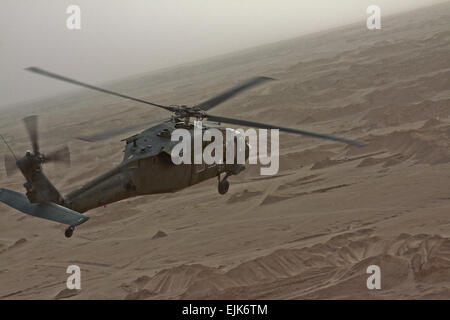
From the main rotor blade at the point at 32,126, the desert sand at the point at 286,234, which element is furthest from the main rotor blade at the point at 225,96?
the desert sand at the point at 286,234

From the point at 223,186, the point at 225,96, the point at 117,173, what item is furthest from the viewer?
the point at 223,186

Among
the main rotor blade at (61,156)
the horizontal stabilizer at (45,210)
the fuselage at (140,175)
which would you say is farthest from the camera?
the fuselage at (140,175)

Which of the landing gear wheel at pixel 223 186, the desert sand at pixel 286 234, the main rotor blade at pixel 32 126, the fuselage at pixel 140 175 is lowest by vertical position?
the desert sand at pixel 286 234

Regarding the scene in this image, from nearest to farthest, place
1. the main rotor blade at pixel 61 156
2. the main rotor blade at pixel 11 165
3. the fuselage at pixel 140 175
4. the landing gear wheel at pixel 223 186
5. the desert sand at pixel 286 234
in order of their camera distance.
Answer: the main rotor blade at pixel 61 156 < the main rotor blade at pixel 11 165 < the fuselage at pixel 140 175 < the desert sand at pixel 286 234 < the landing gear wheel at pixel 223 186

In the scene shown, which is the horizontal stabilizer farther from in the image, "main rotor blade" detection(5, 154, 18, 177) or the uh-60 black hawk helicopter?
"main rotor blade" detection(5, 154, 18, 177)

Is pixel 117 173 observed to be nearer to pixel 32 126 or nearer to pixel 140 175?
pixel 140 175

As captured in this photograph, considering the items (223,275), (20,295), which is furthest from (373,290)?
(20,295)

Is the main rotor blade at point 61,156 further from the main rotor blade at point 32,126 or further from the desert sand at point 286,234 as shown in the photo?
the desert sand at point 286,234

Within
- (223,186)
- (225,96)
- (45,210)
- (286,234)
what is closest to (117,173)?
(45,210)

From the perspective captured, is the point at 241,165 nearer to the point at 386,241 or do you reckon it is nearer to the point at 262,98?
the point at 386,241
